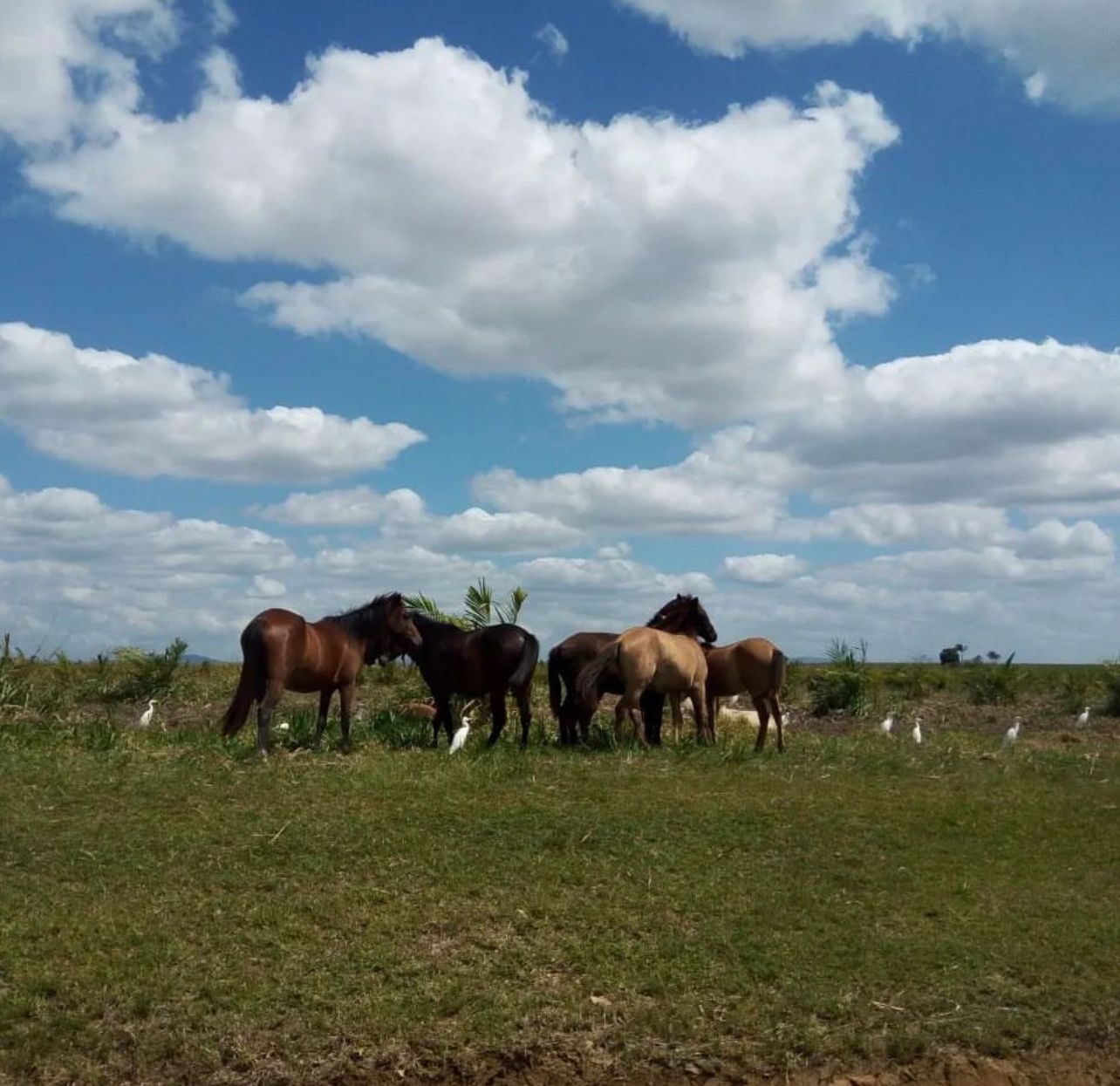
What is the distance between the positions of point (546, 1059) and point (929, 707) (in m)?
16.2

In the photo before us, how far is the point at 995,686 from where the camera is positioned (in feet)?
75.2

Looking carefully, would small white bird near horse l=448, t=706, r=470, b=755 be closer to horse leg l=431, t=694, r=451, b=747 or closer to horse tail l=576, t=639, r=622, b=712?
horse leg l=431, t=694, r=451, b=747

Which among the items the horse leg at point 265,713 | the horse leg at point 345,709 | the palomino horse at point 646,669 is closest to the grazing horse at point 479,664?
the palomino horse at point 646,669

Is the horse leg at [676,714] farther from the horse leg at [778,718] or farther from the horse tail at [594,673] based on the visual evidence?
the horse tail at [594,673]

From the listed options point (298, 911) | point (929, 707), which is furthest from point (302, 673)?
point (929, 707)

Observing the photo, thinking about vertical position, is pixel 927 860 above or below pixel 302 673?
below

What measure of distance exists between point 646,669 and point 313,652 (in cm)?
367

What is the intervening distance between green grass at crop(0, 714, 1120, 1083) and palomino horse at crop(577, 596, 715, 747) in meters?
1.67

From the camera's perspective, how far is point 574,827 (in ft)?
31.9

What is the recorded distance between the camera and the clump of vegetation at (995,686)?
2275cm

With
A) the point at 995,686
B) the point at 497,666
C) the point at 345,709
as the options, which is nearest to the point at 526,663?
the point at 497,666

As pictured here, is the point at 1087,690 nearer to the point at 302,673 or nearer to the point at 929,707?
the point at 929,707

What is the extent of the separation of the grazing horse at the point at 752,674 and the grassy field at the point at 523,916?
232cm

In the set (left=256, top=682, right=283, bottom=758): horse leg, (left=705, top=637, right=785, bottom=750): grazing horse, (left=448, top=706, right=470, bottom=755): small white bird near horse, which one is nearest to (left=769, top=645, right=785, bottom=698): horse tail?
(left=705, top=637, right=785, bottom=750): grazing horse
